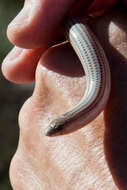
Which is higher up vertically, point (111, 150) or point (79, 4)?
point (79, 4)

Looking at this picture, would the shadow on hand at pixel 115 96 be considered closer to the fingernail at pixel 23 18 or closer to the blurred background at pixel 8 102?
the fingernail at pixel 23 18

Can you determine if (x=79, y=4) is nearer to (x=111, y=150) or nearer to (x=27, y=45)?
(x=27, y=45)

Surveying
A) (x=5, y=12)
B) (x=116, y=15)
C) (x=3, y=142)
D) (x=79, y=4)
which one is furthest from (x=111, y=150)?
(x=5, y=12)

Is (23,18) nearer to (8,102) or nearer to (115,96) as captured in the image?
(115,96)

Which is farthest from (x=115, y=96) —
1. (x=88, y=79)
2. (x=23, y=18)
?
(x=23, y=18)

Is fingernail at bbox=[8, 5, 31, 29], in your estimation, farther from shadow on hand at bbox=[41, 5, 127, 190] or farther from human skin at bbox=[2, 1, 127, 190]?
shadow on hand at bbox=[41, 5, 127, 190]

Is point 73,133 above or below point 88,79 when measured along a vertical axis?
below

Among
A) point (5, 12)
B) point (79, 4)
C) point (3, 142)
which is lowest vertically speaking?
point (3, 142)
